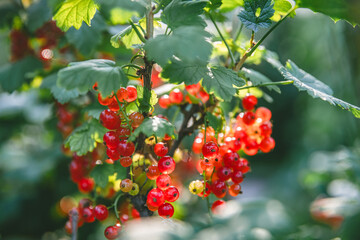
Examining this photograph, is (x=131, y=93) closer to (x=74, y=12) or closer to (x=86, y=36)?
(x=74, y=12)

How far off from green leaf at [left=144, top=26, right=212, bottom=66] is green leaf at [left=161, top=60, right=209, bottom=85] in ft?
0.36

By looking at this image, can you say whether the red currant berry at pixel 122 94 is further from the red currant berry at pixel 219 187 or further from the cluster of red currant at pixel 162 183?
the red currant berry at pixel 219 187

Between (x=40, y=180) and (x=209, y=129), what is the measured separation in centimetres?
132

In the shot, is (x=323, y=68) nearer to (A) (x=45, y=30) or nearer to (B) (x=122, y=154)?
(A) (x=45, y=30)

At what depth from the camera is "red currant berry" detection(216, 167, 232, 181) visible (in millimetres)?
884

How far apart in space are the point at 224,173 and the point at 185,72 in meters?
0.33

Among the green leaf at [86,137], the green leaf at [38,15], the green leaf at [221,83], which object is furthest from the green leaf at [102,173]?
the green leaf at [38,15]

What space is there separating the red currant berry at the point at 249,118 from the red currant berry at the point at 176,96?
0.72 feet

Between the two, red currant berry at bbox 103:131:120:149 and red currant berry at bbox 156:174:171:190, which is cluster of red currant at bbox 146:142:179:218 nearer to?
red currant berry at bbox 156:174:171:190

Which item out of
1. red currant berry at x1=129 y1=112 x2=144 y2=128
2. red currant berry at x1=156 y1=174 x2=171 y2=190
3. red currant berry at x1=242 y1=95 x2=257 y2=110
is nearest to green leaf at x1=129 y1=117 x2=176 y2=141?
red currant berry at x1=129 y1=112 x2=144 y2=128

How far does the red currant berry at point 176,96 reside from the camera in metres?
0.97

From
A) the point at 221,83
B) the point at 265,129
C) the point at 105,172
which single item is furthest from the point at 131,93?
the point at 265,129

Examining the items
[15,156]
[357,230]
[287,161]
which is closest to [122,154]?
[357,230]

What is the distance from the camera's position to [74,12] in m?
0.82
